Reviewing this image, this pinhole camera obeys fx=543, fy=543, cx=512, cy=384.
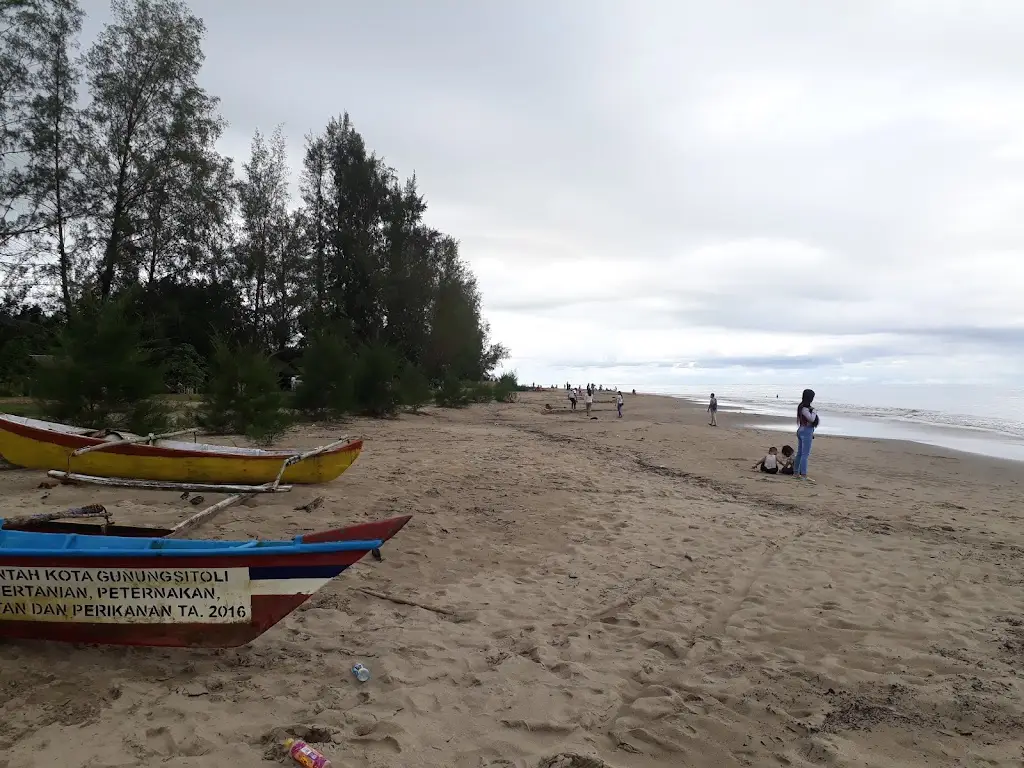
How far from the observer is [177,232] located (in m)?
22.5

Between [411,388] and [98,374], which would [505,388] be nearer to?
[411,388]

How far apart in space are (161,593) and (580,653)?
279cm

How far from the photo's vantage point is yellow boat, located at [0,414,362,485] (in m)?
7.59

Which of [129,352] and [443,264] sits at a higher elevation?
[443,264]

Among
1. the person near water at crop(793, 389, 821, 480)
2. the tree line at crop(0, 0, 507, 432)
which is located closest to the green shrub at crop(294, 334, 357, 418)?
the tree line at crop(0, 0, 507, 432)

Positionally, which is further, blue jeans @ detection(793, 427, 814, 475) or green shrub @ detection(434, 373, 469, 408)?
green shrub @ detection(434, 373, 469, 408)

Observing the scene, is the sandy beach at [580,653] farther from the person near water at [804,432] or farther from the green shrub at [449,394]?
the green shrub at [449,394]

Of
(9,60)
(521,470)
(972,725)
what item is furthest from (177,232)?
(972,725)

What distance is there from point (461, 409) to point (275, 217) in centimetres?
1381

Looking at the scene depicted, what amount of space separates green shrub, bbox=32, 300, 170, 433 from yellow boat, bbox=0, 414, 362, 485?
5.04 ft

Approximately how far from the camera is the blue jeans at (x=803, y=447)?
1123cm

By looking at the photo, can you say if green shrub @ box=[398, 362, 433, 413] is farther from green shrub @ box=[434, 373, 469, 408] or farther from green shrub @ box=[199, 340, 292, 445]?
green shrub @ box=[199, 340, 292, 445]

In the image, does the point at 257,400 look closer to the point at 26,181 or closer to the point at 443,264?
the point at 26,181

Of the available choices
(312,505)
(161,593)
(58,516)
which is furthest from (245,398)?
(161,593)
